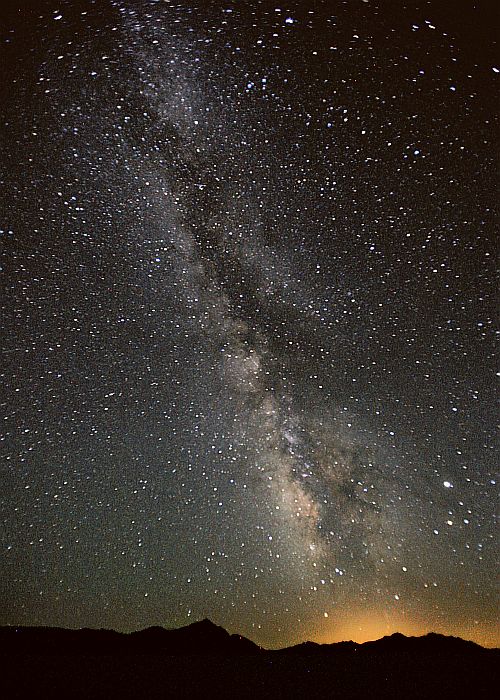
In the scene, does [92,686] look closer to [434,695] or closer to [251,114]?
[434,695]

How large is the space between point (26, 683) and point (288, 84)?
5.99 meters

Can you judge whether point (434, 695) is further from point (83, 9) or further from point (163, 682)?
point (83, 9)

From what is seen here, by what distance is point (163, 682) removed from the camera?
6.03 metres

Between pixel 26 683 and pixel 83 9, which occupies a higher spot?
pixel 83 9

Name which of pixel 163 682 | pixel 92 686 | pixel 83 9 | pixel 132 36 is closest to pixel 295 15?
pixel 132 36

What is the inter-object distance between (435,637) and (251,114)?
32.5 metres

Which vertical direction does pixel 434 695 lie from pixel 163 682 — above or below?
above

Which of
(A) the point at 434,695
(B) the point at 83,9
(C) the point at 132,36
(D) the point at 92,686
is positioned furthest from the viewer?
(D) the point at 92,686

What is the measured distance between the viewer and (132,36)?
2.50 metres

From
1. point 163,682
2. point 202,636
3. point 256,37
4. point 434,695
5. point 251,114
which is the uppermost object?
point 256,37

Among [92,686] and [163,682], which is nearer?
[92,686]

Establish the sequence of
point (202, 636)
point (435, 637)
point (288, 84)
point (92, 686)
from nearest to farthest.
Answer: point (288, 84), point (92, 686), point (435, 637), point (202, 636)

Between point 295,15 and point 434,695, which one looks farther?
point 434,695

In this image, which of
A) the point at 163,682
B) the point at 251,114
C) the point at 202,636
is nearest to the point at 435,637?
the point at 202,636
